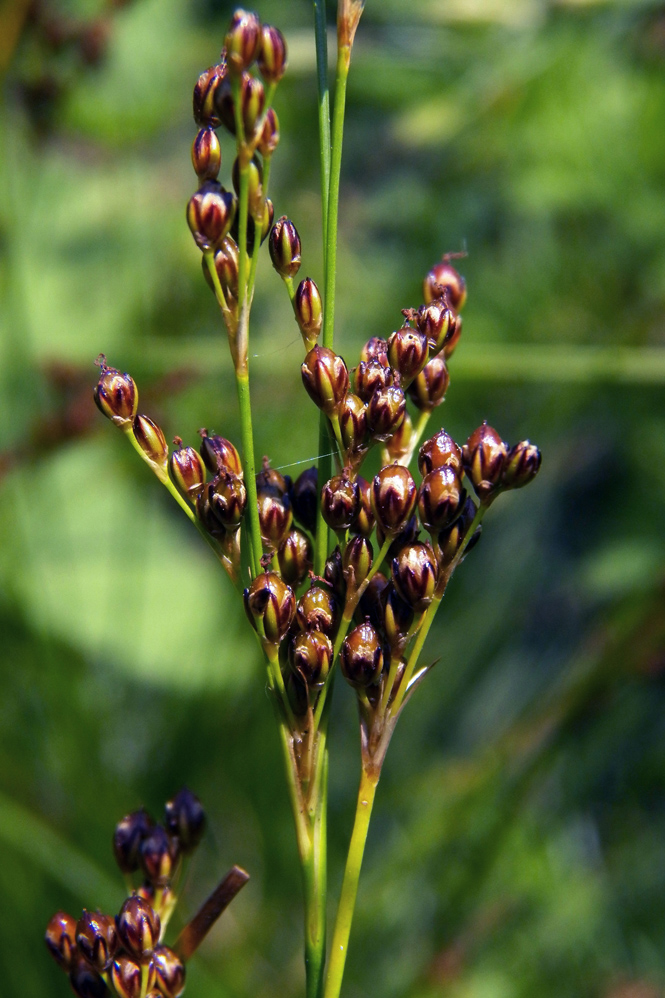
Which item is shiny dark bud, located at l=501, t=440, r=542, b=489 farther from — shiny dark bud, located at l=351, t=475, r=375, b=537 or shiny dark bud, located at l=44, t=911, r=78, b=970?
shiny dark bud, located at l=44, t=911, r=78, b=970

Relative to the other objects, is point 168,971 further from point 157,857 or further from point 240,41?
point 240,41

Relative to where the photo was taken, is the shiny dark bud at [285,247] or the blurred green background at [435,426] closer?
the shiny dark bud at [285,247]

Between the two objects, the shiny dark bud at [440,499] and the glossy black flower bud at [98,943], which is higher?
the shiny dark bud at [440,499]

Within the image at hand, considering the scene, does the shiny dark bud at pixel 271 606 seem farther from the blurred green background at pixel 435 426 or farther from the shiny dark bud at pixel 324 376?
the blurred green background at pixel 435 426

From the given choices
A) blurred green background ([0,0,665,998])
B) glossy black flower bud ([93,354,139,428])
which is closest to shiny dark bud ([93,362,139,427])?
glossy black flower bud ([93,354,139,428])

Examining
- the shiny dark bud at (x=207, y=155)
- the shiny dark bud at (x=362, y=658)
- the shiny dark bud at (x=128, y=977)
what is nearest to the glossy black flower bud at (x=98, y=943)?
the shiny dark bud at (x=128, y=977)
